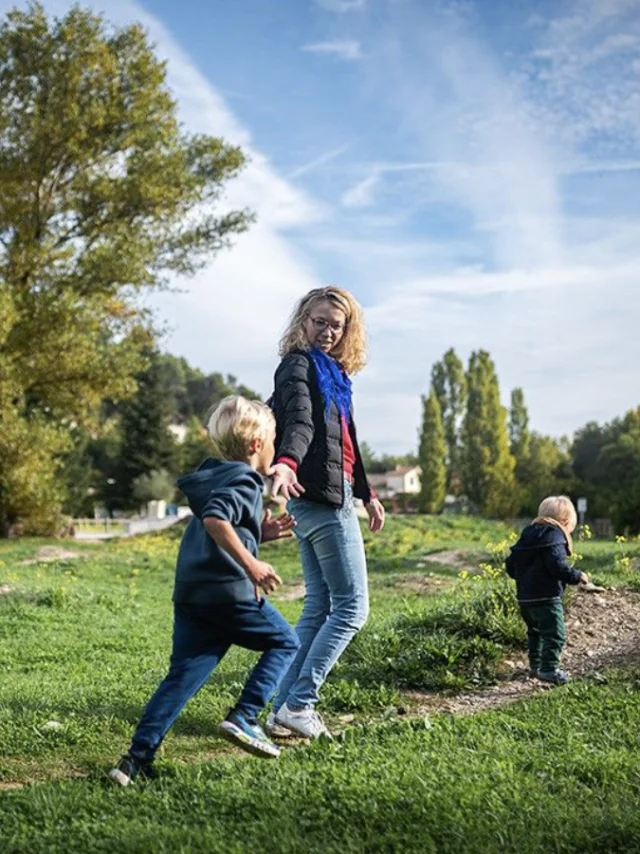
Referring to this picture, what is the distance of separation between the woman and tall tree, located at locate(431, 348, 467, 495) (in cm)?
4675

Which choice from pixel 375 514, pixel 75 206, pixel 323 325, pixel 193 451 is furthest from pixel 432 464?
pixel 323 325

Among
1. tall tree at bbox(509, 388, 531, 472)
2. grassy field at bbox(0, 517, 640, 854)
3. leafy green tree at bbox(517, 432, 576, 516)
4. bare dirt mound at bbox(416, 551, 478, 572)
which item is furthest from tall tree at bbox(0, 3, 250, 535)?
tall tree at bbox(509, 388, 531, 472)

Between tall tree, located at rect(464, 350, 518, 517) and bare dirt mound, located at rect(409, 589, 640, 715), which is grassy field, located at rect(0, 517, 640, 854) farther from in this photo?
tall tree, located at rect(464, 350, 518, 517)

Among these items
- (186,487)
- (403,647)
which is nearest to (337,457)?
(186,487)

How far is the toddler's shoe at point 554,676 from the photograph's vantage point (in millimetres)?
5715

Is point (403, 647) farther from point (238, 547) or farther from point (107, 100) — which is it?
Result: point (107, 100)

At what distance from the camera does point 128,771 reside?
3803 mm

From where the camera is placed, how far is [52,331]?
23.2 meters

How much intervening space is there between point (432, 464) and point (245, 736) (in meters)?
45.0

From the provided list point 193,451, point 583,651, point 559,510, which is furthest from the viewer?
point 193,451

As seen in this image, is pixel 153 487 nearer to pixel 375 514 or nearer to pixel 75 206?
pixel 75 206

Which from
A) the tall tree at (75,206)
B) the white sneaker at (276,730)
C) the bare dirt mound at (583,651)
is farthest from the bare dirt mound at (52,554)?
the white sneaker at (276,730)

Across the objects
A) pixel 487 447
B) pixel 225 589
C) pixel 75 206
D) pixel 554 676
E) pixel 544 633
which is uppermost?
pixel 75 206

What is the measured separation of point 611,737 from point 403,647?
2160 mm
